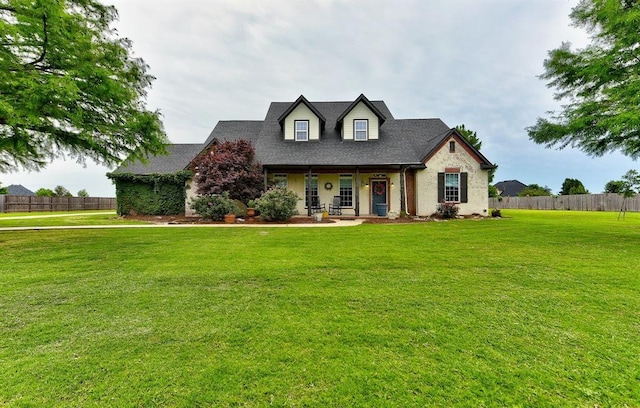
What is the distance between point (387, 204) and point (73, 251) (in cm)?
1545

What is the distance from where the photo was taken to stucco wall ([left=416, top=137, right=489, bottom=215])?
1784 cm

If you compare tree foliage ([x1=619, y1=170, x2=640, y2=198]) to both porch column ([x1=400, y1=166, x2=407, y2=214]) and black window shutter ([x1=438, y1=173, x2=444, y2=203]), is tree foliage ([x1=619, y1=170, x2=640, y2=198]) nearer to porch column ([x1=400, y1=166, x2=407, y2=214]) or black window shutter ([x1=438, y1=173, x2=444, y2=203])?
black window shutter ([x1=438, y1=173, x2=444, y2=203])

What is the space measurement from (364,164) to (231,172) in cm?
761

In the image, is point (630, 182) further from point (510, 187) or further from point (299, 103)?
point (510, 187)

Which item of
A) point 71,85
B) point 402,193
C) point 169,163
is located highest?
point 169,163

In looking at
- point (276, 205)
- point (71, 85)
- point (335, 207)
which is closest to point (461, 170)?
point (335, 207)

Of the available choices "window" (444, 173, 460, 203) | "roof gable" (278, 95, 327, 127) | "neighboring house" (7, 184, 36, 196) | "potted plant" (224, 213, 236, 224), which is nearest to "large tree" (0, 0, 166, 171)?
"potted plant" (224, 213, 236, 224)

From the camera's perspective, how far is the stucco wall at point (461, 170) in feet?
58.5

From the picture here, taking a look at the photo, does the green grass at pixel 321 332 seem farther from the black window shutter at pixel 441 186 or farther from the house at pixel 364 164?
the black window shutter at pixel 441 186

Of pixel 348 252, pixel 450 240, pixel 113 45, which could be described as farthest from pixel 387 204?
pixel 113 45

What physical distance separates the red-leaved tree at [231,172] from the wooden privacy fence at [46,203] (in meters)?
24.4

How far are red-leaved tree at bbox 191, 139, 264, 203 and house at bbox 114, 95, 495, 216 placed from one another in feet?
2.52

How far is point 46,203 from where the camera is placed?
29484 mm

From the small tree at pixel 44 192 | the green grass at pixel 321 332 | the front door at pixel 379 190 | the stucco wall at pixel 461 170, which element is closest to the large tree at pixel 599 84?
the green grass at pixel 321 332
